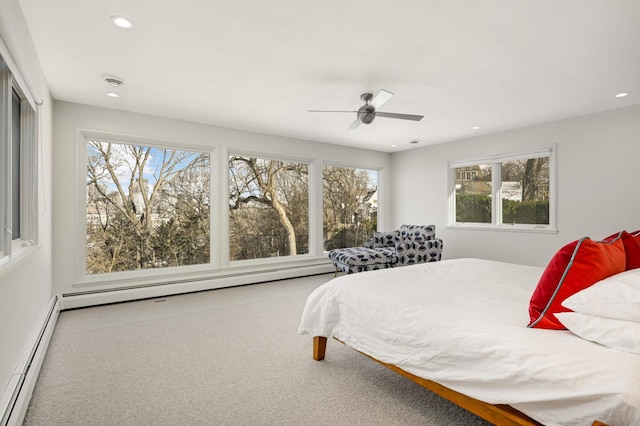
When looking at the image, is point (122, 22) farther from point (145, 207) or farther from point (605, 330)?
point (605, 330)

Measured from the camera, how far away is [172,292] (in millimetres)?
4230

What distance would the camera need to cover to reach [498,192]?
5148 mm

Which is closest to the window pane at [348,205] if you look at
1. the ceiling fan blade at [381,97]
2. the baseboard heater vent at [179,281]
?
the baseboard heater vent at [179,281]

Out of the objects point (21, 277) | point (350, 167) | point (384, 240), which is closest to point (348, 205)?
point (350, 167)

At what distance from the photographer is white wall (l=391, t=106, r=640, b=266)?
3.80 meters

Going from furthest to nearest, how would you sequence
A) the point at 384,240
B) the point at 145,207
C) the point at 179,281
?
the point at 384,240 < the point at 179,281 < the point at 145,207

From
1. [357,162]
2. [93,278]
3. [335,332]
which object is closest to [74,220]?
[93,278]

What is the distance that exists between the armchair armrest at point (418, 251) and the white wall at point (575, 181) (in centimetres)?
70

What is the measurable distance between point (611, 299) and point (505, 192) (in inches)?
170

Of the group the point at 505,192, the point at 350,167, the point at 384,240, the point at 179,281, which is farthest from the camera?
the point at 350,167

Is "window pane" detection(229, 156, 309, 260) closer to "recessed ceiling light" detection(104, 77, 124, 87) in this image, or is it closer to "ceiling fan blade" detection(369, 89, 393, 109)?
"recessed ceiling light" detection(104, 77, 124, 87)

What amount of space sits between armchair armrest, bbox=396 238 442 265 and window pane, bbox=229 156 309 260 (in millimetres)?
1682

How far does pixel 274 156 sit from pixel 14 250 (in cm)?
360

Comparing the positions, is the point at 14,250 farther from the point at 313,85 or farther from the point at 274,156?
the point at 274,156
